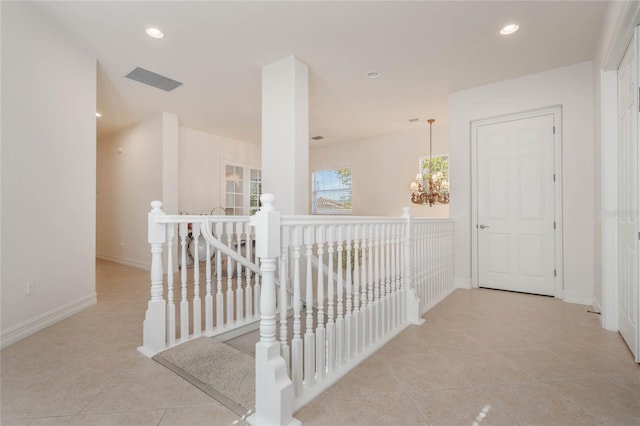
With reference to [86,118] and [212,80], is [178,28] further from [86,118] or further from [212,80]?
[86,118]

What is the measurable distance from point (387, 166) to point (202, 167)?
4.13 m

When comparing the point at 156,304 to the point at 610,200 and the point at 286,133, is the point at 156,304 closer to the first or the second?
the point at 286,133

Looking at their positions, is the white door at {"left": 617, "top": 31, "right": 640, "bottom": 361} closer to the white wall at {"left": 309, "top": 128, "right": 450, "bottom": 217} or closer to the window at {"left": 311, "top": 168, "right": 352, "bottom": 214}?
the white wall at {"left": 309, "top": 128, "right": 450, "bottom": 217}

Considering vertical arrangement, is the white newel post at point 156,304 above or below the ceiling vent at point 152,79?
below

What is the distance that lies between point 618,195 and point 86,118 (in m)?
5.33

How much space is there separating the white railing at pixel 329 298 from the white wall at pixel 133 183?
3519 millimetres

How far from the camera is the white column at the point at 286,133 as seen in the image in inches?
134

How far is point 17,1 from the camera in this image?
8.30 feet

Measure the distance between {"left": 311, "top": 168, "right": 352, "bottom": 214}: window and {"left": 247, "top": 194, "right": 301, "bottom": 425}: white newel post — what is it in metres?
6.25

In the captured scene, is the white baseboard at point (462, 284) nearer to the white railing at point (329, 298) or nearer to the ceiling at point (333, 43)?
the white railing at point (329, 298)

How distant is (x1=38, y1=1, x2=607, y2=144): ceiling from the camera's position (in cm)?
266

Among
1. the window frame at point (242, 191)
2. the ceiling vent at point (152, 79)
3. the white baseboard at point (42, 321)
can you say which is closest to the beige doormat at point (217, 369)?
the white baseboard at point (42, 321)

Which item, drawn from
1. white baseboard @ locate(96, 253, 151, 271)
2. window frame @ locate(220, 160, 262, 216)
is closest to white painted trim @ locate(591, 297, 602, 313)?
window frame @ locate(220, 160, 262, 216)

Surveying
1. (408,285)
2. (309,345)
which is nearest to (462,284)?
(408,285)
